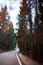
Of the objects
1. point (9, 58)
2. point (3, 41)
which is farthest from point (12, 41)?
point (9, 58)

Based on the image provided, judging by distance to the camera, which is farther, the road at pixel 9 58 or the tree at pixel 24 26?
the tree at pixel 24 26

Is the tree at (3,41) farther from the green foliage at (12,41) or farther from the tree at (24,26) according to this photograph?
the tree at (24,26)

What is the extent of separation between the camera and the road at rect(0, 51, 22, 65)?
179 inches

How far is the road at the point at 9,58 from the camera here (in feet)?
14.9

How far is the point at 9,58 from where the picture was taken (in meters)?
4.65

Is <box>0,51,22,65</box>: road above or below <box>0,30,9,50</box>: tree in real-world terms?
below

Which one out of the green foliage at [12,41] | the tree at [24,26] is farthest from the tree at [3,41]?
the tree at [24,26]

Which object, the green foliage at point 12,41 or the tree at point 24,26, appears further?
the tree at point 24,26

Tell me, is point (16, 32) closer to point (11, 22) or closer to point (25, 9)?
point (11, 22)

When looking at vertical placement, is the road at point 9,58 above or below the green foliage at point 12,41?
below

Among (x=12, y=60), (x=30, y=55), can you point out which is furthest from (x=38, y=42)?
(x=12, y=60)

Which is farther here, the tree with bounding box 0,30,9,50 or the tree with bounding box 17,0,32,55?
the tree with bounding box 17,0,32,55

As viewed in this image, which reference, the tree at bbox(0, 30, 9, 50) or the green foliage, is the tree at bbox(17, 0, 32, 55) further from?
the tree at bbox(0, 30, 9, 50)

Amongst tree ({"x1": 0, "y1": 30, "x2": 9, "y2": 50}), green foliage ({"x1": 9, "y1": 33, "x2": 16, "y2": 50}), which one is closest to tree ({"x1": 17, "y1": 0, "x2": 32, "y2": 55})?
green foliage ({"x1": 9, "y1": 33, "x2": 16, "y2": 50})
